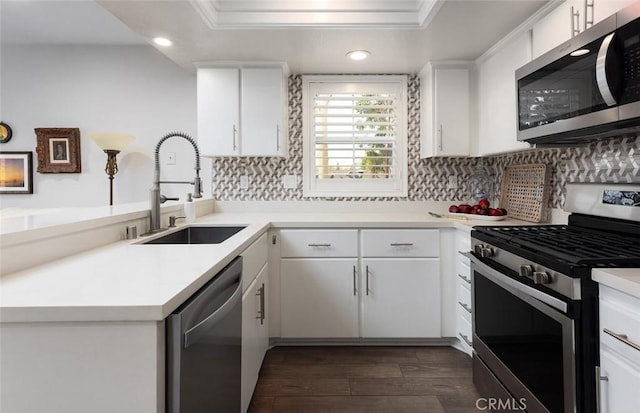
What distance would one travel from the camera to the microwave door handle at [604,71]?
1.19m

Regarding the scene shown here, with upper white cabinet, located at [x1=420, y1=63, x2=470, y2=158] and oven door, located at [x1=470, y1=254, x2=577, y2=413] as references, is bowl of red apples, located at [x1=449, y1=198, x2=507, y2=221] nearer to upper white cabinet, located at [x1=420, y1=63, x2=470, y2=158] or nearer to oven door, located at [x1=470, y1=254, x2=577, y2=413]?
upper white cabinet, located at [x1=420, y1=63, x2=470, y2=158]

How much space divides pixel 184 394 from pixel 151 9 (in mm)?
1888

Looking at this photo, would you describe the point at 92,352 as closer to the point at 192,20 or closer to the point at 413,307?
the point at 192,20

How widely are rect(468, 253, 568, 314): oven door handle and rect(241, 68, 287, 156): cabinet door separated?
1589mm

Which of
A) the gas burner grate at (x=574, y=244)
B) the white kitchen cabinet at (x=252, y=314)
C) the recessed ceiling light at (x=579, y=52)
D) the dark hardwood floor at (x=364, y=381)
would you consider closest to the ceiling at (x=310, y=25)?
the recessed ceiling light at (x=579, y=52)

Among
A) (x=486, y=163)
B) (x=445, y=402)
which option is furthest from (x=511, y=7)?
(x=445, y=402)

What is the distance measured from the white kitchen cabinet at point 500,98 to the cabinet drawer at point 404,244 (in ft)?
2.29

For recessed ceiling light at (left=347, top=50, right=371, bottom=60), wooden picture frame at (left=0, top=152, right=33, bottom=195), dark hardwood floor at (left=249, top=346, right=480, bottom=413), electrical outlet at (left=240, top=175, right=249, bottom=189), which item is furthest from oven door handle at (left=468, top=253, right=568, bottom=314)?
wooden picture frame at (left=0, top=152, right=33, bottom=195)

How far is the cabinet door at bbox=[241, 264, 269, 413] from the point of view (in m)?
1.53

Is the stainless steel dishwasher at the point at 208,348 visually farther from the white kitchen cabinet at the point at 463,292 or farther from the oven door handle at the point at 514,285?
the white kitchen cabinet at the point at 463,292

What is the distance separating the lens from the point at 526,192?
7.65ft

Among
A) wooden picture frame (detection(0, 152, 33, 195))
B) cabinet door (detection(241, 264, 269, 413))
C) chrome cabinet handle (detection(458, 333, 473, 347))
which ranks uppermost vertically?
wooden picture frame (detection(0, 152, 33, 195))

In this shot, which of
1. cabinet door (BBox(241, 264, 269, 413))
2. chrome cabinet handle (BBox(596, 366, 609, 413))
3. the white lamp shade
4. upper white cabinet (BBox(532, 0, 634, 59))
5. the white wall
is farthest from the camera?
the white wall

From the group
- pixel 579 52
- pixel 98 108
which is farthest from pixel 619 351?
pixel 98 108
